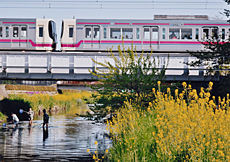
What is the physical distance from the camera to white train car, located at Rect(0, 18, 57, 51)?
2973 centimetres

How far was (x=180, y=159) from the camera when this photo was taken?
8477 millimetres

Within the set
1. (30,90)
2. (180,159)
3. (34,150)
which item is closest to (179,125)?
(180,159)

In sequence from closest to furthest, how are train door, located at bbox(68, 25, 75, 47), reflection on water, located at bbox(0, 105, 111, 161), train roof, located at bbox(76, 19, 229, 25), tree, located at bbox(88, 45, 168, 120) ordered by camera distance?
reflection on water, located at bbox(0, 105, 111, 161), tree, located at bbox(88, 45, 168, 120), train roof, located at bbox(76, 19, 229, 25), train door, located at bbox(68, 25, 75, 47)

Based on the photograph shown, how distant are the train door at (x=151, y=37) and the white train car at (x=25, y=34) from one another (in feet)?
26.4

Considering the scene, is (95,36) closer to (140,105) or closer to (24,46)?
(24,46)

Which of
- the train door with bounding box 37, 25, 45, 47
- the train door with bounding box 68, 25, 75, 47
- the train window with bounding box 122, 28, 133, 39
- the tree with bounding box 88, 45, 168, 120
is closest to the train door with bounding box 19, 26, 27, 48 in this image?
the train door with bounding box 37, 25, 45, 47

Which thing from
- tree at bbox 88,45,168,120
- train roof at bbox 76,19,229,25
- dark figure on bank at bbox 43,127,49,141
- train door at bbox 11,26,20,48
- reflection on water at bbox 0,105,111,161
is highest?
train roof at bbox 76,19,229,25

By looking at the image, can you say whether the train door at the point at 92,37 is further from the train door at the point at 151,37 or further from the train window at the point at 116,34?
the train door at the point at 151,37

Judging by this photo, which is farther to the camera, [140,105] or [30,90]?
[30,90]

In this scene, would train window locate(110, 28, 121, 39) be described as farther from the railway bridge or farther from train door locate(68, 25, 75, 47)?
the railway bridge

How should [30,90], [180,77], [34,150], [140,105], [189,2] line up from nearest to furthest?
[34,150]
[140,105]
[180,77]
[189,2]
[30,90]

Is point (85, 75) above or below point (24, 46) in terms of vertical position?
below

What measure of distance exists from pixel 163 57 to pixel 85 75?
6006 mm

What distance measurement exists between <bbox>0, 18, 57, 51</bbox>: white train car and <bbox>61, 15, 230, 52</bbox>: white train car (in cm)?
185
